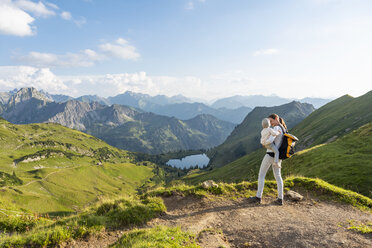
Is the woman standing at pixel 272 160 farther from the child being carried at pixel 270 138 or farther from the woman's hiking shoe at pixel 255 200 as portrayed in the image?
the child being carried at pixel 270 138

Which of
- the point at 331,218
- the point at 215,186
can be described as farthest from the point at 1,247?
the point at 331,218

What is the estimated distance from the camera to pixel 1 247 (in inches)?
280

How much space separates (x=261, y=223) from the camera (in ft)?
32.4

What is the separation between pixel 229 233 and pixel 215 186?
202 inches

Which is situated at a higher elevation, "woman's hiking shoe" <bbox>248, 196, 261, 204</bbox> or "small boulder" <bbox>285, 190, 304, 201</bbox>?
"woman's hiking shoe" <bbox>248, 196, 261, 204</bbox>

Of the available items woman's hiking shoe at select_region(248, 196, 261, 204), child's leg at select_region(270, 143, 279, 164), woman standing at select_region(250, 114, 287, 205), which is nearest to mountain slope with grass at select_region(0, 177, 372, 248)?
woman's hiking shoe at select_region(248, 196, 261, 204)

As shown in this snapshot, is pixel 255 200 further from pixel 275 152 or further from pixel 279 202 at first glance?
pixel 275 152

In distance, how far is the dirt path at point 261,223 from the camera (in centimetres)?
815

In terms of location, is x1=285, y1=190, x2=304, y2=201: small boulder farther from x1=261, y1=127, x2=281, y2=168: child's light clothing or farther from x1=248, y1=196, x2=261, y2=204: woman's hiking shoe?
x1=261, y1=127, x2=281, y2=168: child's light clothing

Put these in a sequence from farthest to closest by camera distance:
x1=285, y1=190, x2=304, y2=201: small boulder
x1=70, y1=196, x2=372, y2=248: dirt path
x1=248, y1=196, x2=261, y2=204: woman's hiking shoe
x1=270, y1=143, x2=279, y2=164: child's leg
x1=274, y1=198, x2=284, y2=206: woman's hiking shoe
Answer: x1=285, y1=190, x2=304, y2=201: small boulder, x1=248, y1=196, x2=261, y2=204: woman's hiking shoe, x1=274, y1=198, x2=284, y2=206: woman's hiking shoe, x1=270, y1=143, x2=279, y2=164: child's leg, x1=70, y1=196, x2=372, y2=248: dirt path

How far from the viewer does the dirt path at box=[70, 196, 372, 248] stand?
321 inches

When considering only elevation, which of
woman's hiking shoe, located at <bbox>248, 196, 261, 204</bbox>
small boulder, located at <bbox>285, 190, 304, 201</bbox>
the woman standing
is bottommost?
small boulder, located at <bbox>285, 190, 304, 201</bbox>

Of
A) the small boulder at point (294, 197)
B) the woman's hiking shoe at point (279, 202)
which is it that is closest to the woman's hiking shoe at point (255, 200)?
the woman's hiking shoe at point (279, 202)

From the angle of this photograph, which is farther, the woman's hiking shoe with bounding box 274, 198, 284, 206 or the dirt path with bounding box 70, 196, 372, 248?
the woman's hiking shoe with bounding box 274, 198, 284, 206
